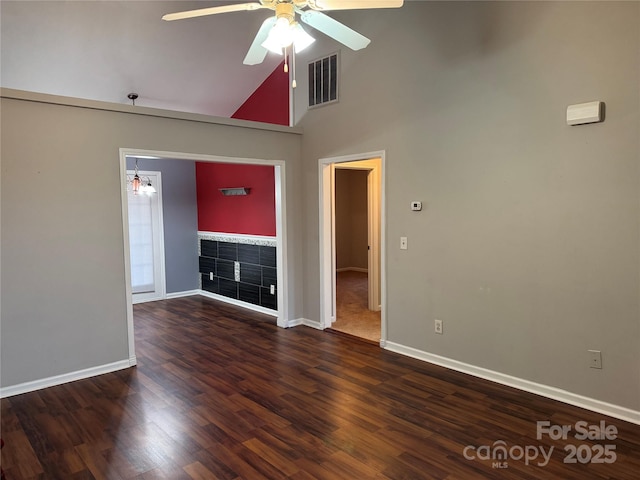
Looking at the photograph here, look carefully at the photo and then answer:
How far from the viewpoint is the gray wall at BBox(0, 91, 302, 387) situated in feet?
10.6

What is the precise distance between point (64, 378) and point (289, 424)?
2.12m

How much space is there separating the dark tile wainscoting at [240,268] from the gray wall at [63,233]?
6.96 feet

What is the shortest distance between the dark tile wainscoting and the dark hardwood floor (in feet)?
5.30

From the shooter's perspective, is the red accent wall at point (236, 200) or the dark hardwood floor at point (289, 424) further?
the red accent wall at point (236, 200)

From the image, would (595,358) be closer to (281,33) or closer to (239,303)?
(281,33)

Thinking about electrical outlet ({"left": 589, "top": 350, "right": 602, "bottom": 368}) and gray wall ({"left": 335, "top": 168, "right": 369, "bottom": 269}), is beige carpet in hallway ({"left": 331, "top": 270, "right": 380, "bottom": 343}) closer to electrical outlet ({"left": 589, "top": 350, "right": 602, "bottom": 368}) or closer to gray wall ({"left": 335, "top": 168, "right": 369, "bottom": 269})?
gray wall ({"left": 335, "top": 168, "right": 369, "bottom": 269})

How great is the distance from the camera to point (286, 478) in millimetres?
2197

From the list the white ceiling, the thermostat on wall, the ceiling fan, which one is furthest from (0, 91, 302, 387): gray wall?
the thermostat on wall

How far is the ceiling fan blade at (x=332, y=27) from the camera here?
228 cm

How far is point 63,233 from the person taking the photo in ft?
11.3

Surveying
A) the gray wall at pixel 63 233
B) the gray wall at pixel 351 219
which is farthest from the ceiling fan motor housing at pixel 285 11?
the gray wall at pixel 351 219

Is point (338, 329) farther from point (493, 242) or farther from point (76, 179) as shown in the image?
point (76, 179)

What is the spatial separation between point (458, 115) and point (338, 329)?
2.78 meters

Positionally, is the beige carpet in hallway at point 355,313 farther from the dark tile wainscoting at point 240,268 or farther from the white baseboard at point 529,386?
the dark tile wainscoting at point 240,268
